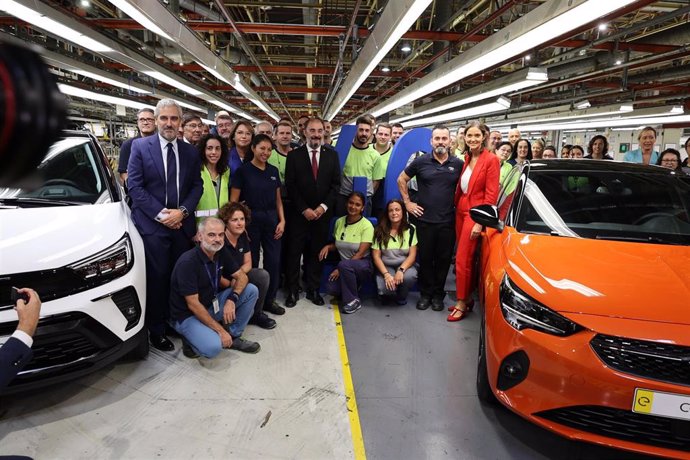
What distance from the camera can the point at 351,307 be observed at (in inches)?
147

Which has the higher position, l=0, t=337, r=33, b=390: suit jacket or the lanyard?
l=0, t=337, r=33, b=390: suit jacket

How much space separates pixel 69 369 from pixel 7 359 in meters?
0.81

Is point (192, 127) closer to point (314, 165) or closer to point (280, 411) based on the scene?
point (314, 165)

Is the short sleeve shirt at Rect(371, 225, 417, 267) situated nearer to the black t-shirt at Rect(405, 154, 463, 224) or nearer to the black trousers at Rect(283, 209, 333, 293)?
the black t-shirt at Rect(405, 154, 463, 224)

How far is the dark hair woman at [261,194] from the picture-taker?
136 inches

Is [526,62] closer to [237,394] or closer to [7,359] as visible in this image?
[237,394]

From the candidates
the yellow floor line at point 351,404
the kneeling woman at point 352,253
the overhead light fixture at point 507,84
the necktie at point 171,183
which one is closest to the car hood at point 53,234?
the necktie at point 171,183

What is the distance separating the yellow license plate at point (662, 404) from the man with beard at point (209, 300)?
2.29 m

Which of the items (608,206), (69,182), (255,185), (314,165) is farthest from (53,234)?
(608,206)

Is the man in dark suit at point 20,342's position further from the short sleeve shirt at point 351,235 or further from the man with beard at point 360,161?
the man with beard at point 360,161

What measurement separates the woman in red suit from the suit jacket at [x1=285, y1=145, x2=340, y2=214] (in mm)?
1190

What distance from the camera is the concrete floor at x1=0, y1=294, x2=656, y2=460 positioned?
2.04 metres

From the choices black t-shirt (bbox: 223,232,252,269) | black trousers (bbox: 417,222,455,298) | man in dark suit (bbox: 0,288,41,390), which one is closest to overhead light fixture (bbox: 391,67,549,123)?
black trousers (bbox: 417,222,455,298)

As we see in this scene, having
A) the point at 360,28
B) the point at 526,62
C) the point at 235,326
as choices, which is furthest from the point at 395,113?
the point at 235,326
